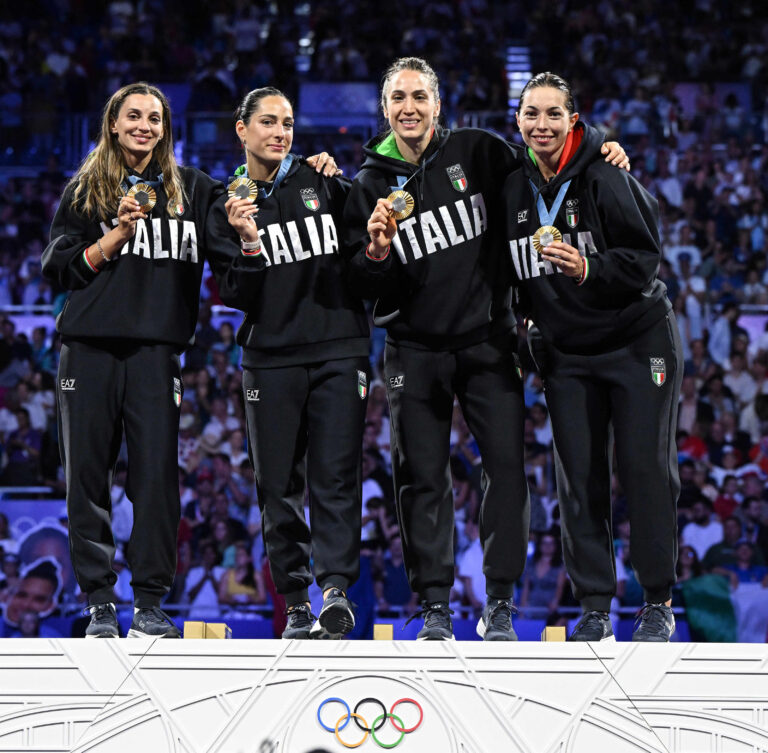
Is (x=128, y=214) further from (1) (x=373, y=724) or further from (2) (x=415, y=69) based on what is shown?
(1) (x=373, y=724)

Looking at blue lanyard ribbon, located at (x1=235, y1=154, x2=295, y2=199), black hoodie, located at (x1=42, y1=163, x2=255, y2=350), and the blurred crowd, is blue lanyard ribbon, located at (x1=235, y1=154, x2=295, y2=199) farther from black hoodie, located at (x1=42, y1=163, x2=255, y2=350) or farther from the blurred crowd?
the blurred crowd

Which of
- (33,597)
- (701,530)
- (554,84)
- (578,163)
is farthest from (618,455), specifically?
(33,597)

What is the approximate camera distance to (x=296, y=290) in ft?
14.1

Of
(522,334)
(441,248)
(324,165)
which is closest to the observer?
(441,248)

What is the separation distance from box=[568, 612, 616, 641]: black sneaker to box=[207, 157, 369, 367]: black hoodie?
1.31 m

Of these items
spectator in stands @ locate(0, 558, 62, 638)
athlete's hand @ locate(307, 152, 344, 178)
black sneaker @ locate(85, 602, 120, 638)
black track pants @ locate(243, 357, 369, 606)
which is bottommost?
spectator in stands @ locate(0, 558, 62, 638)

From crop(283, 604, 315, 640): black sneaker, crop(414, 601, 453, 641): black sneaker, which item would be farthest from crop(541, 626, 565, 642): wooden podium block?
crop(283, 604, 315, 640): black sneaker

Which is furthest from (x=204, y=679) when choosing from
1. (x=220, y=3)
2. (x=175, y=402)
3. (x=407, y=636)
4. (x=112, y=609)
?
(x=220, y=3)

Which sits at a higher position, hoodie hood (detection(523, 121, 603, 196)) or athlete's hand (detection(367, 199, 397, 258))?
hoodie hood (detection(523, 121, 603, 196))

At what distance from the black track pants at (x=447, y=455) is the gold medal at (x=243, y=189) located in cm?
81

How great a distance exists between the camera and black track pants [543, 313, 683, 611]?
4012mm

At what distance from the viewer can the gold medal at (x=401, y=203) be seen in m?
4.01

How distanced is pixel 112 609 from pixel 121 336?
3.31 ft

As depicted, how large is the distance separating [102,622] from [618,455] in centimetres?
198
